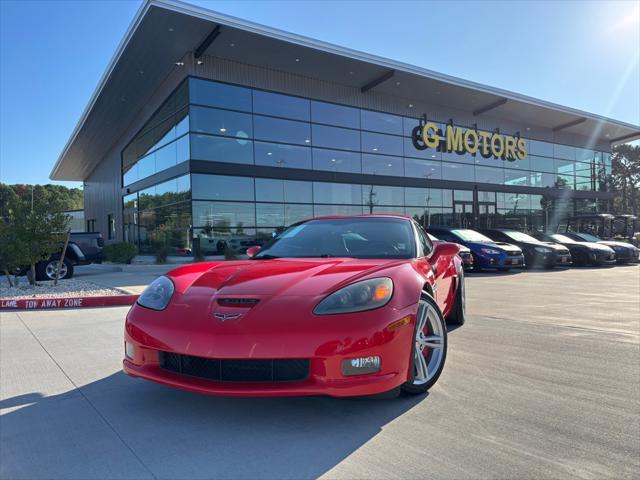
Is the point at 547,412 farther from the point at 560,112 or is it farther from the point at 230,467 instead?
the point at 560,112

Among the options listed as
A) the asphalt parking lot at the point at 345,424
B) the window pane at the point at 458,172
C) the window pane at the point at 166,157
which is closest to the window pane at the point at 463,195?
the window pane at the point at 458,172

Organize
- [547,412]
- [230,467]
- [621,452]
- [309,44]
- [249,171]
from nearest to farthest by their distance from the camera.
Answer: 1. [230,467]
2. [621,452]
3. [547,412]
4. [309,44]
5. [249,171]

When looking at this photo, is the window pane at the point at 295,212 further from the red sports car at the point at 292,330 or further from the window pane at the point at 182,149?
the red sports car at the point at 292,330

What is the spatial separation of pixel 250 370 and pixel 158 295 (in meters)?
0.98

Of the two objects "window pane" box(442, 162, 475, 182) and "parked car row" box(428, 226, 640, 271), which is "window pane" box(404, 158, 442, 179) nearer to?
"window pane" box(442, 162, 475, 182)

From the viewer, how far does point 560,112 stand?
27312mm

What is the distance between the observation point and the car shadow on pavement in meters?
2.12

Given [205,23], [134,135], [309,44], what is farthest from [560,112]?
[134,135]

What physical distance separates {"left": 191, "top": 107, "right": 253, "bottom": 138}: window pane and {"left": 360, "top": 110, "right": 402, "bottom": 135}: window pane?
21.7 ft

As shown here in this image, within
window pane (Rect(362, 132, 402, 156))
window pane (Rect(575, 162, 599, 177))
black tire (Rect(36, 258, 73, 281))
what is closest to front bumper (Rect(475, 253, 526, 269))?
window pane (Rect(362, 132, 402, 156))

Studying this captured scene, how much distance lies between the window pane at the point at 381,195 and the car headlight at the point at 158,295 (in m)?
19.3

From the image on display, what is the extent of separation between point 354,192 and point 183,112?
29.0 ft

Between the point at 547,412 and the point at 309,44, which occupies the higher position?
the point at 309,44

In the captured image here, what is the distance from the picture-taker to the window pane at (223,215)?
17.3 m
